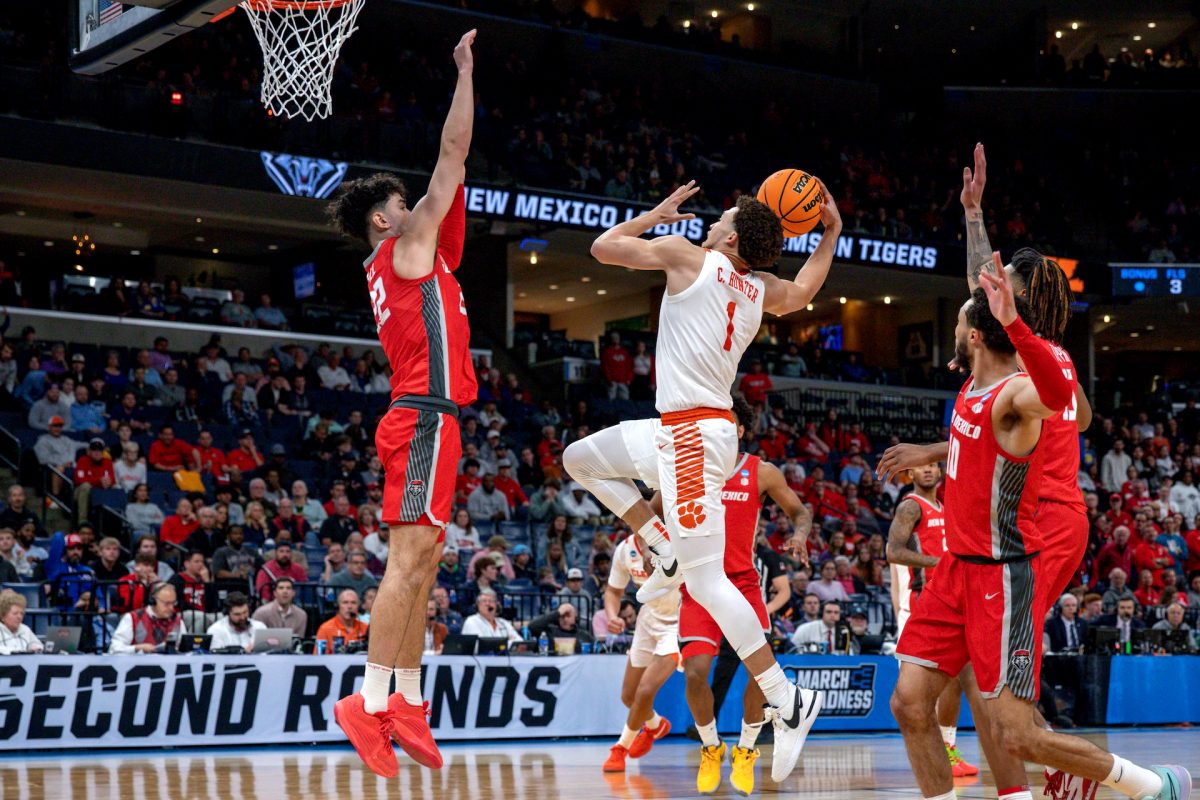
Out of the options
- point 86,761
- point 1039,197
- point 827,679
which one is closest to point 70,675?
point 86,761

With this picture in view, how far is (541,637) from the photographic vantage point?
46.8ft

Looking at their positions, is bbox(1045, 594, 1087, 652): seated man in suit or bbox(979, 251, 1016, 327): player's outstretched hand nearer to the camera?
bbox(979, 251, 1016, 327): player's outstretched hand

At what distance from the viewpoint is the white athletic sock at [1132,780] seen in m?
5.82

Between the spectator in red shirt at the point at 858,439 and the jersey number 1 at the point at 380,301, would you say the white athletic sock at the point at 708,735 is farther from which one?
the spectator in red shirt at the point at 858,439

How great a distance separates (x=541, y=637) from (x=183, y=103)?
1266cm

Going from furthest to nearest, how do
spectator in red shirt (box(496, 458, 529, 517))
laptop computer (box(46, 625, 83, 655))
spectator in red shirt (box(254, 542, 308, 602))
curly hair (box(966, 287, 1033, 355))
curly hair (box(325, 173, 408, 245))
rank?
1. spectator in red shirt (box(496, 458, 529, 517))
2. spectator in red shirt (box(254, 542, 308, 602))
3. laptop computer (box(46, 625, 83, 655))
4. curly hair (box(325, 173, 408, 245))
5. curly hair (box(966, 287, 1033, 355))

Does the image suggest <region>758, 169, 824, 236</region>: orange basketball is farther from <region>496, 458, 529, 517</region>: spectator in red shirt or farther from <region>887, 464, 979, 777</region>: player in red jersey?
<region>496, 458, 529, 517</region>: spectator in red shirt

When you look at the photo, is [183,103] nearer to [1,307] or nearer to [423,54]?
[1,307]

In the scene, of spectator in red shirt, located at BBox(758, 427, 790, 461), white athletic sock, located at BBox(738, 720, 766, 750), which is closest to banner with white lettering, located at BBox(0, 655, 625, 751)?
white athletic sock, located at BBox(738, 720, 766, 750)

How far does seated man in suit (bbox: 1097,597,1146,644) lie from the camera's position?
17.6m

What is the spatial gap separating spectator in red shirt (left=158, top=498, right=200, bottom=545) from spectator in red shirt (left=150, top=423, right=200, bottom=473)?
173 cm

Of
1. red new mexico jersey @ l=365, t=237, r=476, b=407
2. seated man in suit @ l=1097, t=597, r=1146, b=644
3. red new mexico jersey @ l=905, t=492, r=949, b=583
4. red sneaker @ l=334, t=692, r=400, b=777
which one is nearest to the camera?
red sneaker @ l=334, t=692, r=400, b=777

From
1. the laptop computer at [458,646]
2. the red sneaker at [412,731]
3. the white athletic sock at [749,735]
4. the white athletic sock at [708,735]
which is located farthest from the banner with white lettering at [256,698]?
the red sneaker at [412,731]

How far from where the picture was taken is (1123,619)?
17.7m
